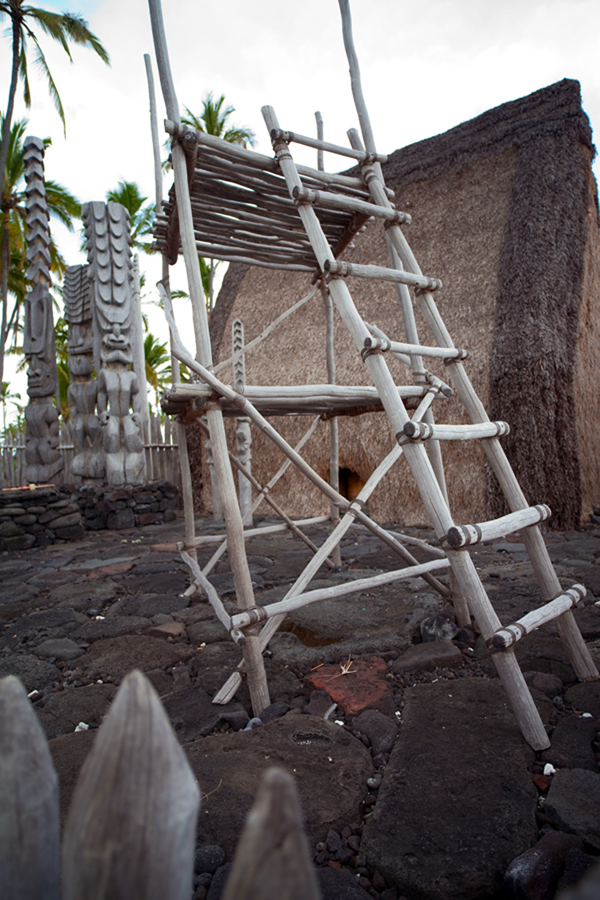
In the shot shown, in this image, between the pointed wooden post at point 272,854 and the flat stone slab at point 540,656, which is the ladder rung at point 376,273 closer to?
the flat stone slab at point 540,656

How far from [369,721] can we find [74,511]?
219 inches

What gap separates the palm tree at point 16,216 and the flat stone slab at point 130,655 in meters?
15.1

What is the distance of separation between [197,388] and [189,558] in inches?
53.2

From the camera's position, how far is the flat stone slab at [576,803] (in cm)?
117

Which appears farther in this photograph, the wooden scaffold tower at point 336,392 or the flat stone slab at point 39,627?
the flat stone slab at point 39,627

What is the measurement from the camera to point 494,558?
13.3ft

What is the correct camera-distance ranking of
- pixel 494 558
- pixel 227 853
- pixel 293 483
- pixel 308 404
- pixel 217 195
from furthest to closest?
pixel 293 483 < pixel 494 558 < pixel 217 195 < pixel 308 404 < pixel 227 853

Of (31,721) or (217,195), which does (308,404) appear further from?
(31,721)

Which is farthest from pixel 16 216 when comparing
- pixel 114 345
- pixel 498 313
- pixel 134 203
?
pixel 498 313

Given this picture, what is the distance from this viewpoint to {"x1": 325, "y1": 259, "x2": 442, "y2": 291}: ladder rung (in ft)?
6.34

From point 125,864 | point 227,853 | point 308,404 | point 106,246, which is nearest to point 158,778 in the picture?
point 125,864

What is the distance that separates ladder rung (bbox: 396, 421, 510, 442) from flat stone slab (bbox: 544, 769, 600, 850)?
3.17 feet

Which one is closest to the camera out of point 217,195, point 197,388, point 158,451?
point 197,388

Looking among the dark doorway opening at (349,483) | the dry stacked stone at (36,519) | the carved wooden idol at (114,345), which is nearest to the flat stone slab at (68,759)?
the dry stacked stone at (36,519)
